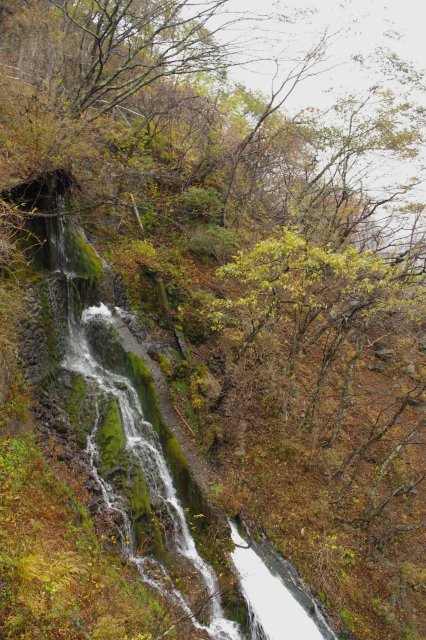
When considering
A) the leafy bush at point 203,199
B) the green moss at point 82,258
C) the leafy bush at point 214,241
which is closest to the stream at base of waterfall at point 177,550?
the green moss at point 82,258

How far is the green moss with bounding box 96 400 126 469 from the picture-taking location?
23.7ft

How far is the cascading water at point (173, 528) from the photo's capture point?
649 centimetres

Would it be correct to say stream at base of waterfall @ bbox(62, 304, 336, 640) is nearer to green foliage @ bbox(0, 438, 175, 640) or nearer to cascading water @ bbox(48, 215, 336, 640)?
cascading water @ bbox(48, 215, 336, 640)

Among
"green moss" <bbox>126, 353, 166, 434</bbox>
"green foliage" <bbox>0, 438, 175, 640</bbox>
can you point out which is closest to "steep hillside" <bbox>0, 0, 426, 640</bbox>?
"green foliage" <bbox>0, 438, 175, 640</bbox>

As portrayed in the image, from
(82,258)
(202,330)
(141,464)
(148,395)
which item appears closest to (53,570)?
(141,464)

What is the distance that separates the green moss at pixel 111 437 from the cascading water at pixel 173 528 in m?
0.14

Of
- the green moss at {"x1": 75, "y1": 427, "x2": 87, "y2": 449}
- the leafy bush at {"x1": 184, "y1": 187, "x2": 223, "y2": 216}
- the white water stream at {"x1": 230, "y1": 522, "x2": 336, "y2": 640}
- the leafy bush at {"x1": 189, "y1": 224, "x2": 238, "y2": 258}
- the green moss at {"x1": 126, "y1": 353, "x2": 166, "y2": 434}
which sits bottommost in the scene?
the white water stream at {"x1": 230, "y1": 522, "x2": 336, "y2": 640}

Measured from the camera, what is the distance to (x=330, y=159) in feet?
43.3

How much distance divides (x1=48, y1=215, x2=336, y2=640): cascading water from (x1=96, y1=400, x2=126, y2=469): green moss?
14 cm

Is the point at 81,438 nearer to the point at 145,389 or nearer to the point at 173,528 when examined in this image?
the point at 145,389

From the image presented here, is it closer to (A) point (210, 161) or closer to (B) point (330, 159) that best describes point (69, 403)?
(A) point (210, 161)

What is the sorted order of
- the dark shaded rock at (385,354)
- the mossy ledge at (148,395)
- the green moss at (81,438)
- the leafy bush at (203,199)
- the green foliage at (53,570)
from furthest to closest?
the dark shaded rock at (385,354) < the leafy bush at (203,199) < the mossy ledge at (148,395) < the green moss at (81,438) < the green foliage at (53,570)

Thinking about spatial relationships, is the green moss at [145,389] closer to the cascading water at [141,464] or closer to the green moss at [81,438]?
the cascading water at [141,464]

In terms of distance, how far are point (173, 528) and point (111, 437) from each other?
242cm
